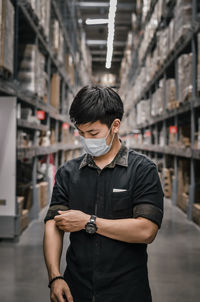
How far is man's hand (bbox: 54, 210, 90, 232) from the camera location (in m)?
1.51

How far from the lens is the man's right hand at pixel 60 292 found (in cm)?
153

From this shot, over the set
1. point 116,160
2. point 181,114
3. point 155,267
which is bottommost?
point 155,267

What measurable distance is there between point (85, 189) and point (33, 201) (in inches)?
199

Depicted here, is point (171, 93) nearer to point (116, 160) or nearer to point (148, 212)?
point (116, 160)

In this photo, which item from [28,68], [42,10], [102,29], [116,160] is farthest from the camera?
[102,29]

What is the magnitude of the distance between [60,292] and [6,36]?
11.8 ft

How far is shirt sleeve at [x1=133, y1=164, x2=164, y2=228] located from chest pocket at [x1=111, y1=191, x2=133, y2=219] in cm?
4

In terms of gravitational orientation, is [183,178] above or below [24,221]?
above

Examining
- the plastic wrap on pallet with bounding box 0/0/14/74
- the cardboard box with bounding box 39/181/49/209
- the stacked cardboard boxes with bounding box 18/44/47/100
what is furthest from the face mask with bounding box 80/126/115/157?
the cardboard box with bounding box 39/181/49/209

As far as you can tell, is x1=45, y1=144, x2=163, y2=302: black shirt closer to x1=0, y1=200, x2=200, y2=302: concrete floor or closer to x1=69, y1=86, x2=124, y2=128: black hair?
x1=69, y1=86, x2=124, y2=128: black hair

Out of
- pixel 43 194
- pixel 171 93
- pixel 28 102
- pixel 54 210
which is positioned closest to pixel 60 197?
pixel 54 210

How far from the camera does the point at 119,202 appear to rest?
1.56 m

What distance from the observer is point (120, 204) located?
156 cm

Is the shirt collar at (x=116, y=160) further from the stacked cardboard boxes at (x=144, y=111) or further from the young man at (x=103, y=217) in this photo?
the stacked cardboard boxes at (x=144, y=111)
